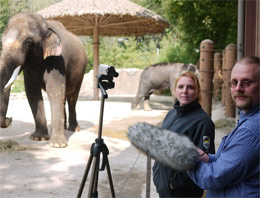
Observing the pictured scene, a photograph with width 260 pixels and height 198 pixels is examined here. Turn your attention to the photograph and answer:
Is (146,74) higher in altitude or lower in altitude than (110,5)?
lower

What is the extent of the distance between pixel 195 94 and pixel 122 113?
7168 millimetres

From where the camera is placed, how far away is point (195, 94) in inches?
78.9

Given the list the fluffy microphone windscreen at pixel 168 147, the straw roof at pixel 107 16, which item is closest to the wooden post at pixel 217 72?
the straw roof at pixel 107 16

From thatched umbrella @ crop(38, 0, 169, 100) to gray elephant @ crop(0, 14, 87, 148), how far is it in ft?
17.9

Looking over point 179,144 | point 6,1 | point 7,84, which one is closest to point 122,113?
point 6,1

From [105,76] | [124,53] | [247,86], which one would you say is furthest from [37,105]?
[124,53]

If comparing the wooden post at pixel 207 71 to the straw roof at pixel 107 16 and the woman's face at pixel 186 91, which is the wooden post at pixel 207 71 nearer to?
the woman's face at pixel 186 91

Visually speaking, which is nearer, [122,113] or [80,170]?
[80,170]

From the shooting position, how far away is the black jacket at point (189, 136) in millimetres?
1788

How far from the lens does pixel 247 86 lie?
49.5 inches

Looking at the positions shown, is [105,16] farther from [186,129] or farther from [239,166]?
[239,166]

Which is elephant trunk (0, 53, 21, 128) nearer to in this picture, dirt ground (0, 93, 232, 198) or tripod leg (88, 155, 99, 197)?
dirt ground (0, 93, 232, 198)

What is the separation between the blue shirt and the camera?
117 cm

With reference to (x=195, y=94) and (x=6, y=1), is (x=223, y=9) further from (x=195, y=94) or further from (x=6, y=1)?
(x=195, y=94)
